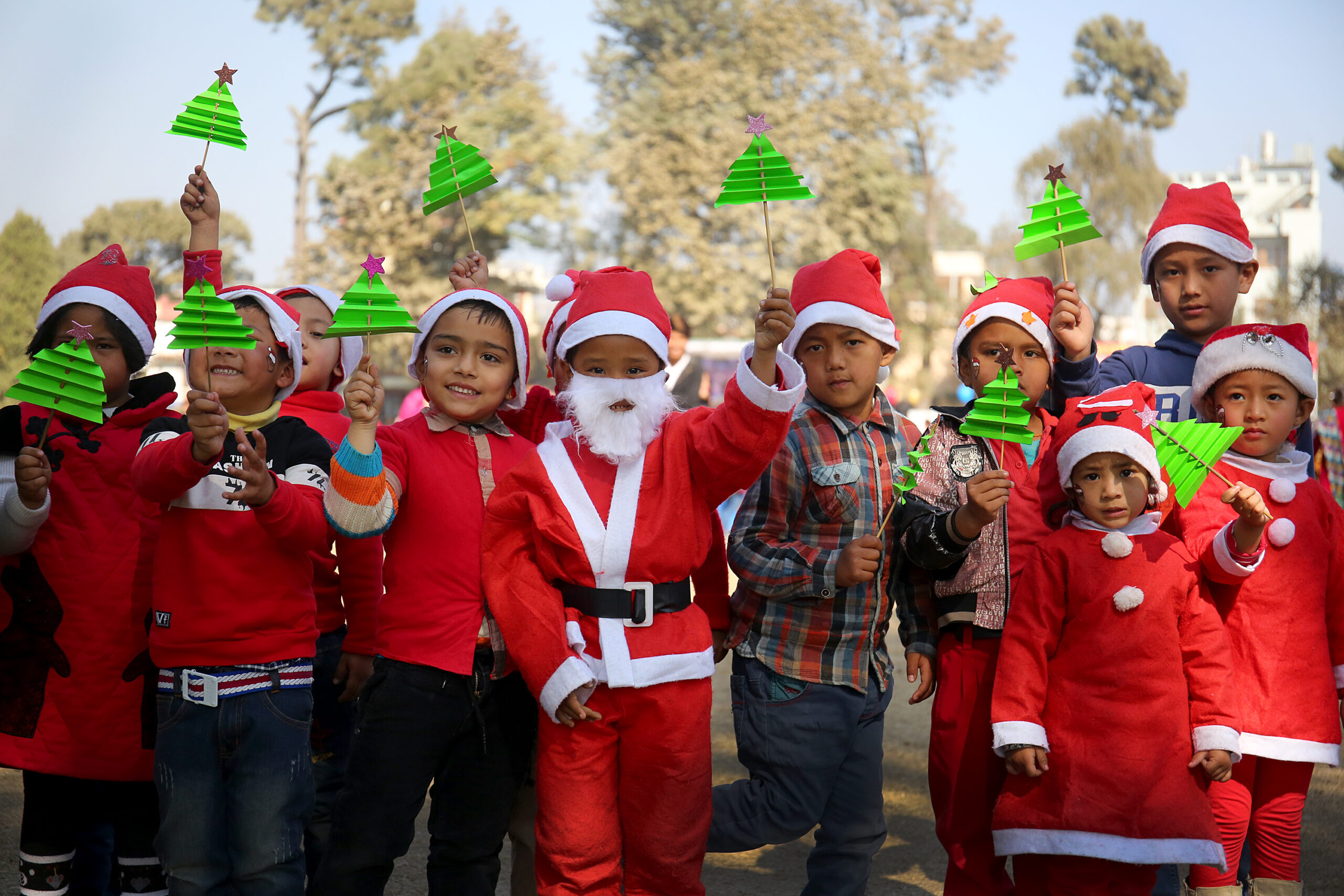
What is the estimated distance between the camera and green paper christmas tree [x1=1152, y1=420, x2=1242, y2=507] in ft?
9.14

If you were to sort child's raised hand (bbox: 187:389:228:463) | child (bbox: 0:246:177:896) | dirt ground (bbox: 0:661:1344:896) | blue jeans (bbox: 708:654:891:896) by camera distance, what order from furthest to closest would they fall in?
dirt ground (bbox: 0:661:1344:896), blue jeans (bbox: 708:654:891:896), child (bbox: 0:246:177:896), child's raised hand (bbox: 187:389:228:463)

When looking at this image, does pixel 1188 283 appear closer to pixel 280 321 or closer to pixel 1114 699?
pixel 1114 699

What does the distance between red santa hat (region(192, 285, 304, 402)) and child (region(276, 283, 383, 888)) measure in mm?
212

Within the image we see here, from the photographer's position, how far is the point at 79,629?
2.93m

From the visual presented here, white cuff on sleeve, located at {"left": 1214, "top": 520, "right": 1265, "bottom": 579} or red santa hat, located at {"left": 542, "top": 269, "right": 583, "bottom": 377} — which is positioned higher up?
red santa hat, located at {"left": 542, "top": 269, "right": 583, "bottom": 377}

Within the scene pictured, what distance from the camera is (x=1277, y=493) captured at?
3.07 metres

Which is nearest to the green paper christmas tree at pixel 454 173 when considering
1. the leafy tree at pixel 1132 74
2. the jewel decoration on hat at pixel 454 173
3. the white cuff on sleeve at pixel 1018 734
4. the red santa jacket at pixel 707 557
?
the jewel decoration on hat at pixel 454 173

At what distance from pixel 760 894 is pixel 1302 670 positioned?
1813mm

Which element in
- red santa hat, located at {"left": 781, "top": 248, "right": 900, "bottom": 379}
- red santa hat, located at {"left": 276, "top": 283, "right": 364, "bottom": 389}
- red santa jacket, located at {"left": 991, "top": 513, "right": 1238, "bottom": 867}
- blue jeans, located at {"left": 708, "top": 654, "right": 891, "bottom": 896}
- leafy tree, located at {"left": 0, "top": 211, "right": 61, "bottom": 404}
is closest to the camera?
red santa jacket, located at {"left": 991, "top": 513, "right": 1238, "bottom": 867}

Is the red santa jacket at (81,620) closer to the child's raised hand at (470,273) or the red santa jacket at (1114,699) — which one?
the child's raised hand at (470,273)

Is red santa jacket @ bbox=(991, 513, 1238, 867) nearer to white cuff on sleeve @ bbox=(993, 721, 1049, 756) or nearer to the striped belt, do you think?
white cuff on sleeve @ bbox=(993, 721, 1049, 756)

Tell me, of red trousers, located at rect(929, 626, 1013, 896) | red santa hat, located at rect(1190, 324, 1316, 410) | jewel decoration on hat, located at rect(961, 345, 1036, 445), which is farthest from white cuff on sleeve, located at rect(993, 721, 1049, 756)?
red santa hat, located at rect(1190, 324, 1316, 410)

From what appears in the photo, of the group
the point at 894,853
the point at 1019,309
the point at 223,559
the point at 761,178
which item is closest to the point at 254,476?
the point at 223,559

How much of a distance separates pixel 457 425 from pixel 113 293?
1.05 m
